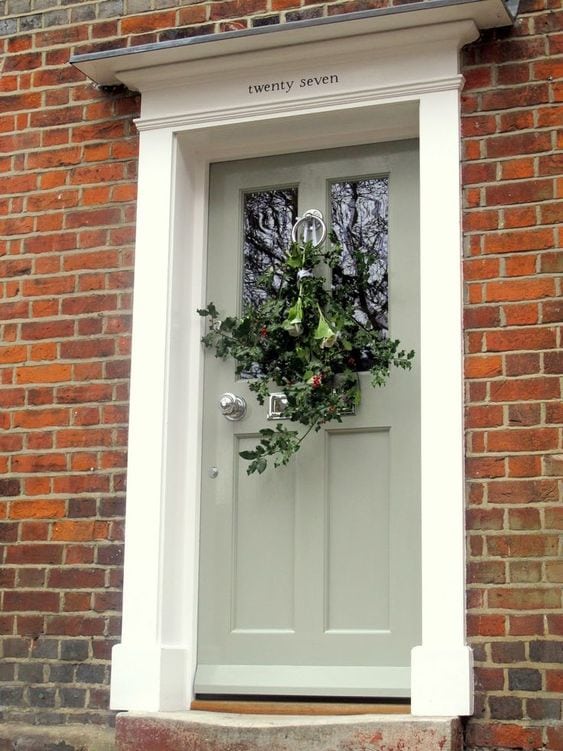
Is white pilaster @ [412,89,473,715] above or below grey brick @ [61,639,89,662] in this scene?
above

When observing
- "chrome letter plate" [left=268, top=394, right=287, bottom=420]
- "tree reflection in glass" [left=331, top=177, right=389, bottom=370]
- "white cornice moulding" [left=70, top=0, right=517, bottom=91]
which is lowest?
"chrome letter plate" [left=268, top=394, right=287, bottom=420]

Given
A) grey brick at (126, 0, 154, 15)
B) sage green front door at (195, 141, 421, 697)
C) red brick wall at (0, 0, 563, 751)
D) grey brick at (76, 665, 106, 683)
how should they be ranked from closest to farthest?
1. red brick wall at (0, 0, 563, 751)
2. sage green front door at (195, 141, 421, 697)
3. grey brick at (76, 665, 106, 683)
4. grey brick at (126, 0, 154, 15)

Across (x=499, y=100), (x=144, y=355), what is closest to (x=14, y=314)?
(x=144, y=355)

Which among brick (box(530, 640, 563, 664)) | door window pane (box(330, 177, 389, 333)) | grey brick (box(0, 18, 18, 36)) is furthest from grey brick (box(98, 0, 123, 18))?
brick (box(530, 640, 563, 664))

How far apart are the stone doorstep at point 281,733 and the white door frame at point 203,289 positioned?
16 centimetres

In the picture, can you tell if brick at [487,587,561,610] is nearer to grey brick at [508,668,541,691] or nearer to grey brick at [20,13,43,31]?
grey brick at [508,668,541,691]

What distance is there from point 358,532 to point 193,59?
2.08 meters

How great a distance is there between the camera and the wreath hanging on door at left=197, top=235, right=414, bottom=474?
186 inches

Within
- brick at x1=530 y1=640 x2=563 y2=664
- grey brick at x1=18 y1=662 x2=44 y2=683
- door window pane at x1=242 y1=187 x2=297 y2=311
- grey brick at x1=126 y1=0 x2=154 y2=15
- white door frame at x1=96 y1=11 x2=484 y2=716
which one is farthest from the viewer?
grey brick at x1=126 y1=0 x2=154 y2=15

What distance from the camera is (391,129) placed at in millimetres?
4977

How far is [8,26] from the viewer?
552 cm

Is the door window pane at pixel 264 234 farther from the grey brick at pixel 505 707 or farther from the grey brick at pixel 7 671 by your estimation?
the grey brick at pixel 505 707

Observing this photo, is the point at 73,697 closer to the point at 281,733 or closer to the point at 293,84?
the point at 281,733

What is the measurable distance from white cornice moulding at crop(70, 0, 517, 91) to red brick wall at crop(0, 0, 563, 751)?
13 cm
